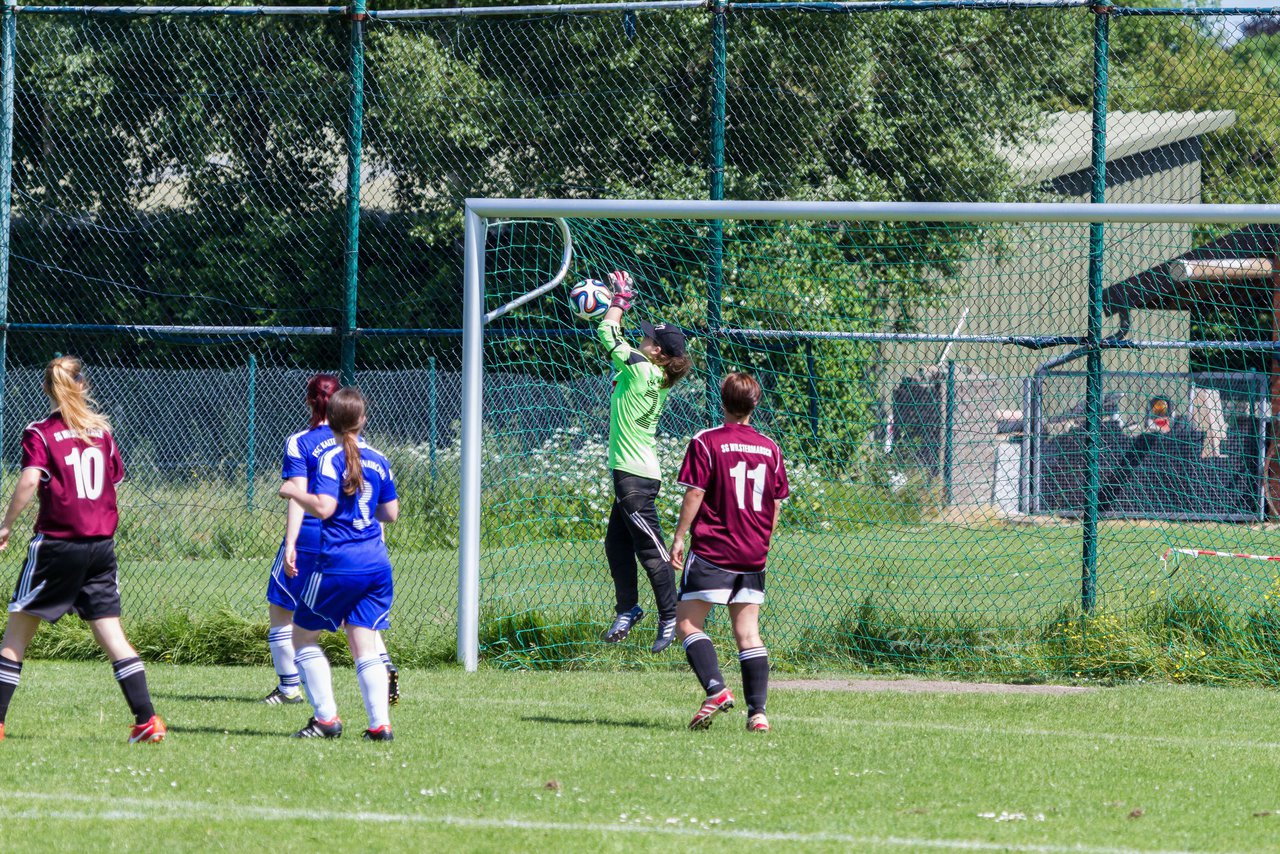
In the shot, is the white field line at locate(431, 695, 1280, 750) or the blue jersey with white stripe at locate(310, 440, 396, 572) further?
the white field line at locate(431, 695, 1280, 750)

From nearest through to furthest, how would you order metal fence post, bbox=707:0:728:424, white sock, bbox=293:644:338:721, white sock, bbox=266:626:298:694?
white sock, bbox=293:644:338:721, white sock, bbox=266:626:298:694, metal fence post, bbox=707:0:728:424

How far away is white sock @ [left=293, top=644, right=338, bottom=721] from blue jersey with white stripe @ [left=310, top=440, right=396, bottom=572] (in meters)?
0.41

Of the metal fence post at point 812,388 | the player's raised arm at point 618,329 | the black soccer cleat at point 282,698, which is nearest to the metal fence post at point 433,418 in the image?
the metal fence post at point 812,388

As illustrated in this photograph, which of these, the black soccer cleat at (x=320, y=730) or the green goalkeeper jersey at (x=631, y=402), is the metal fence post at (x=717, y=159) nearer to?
the green goalkeeper jersey at (x=631, y=402)

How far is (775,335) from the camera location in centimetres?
841

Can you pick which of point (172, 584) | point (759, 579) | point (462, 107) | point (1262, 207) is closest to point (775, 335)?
point (759, 579)

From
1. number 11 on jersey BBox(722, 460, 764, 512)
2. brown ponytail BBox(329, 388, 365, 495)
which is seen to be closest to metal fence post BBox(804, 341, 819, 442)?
number 11 on jersey BBox(722, 460, 764, 512)

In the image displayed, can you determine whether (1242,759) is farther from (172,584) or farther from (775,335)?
(172,584)

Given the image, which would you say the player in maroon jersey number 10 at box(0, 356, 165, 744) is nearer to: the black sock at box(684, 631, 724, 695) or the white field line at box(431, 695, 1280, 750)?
the white field line at box(431, 695, 1280, 750)

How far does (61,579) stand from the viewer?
5984mm

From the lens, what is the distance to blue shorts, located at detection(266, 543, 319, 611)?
6141 mm

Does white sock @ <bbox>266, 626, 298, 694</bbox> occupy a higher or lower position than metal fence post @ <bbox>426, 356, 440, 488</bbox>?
lower

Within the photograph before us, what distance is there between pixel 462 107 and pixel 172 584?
5604 millimetres

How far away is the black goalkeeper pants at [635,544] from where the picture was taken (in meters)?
7.74
